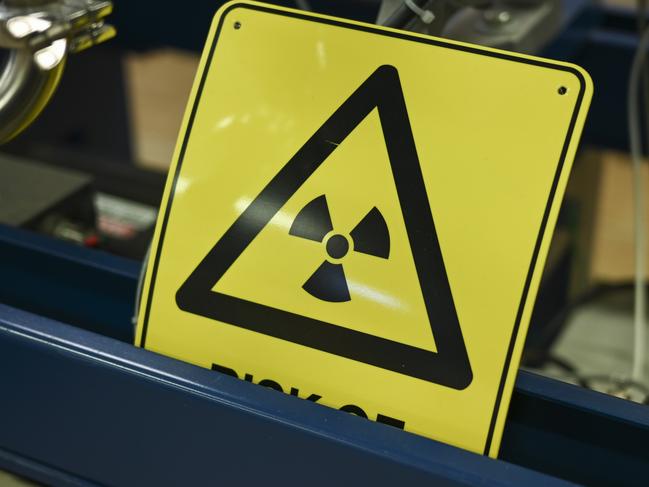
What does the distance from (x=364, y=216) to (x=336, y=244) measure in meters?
0.03

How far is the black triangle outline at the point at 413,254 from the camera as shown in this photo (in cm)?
51

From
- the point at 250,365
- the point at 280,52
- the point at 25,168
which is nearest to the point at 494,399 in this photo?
the point at 250,365

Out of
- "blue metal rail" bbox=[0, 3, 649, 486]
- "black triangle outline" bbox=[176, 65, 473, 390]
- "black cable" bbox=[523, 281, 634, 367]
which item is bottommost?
"blue metal rail" bbox=[0, 3, 649, 486]

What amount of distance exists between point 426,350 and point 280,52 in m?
0.22

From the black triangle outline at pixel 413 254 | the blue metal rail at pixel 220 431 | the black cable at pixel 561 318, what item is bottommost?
the blue metal rail at pixel 220 431

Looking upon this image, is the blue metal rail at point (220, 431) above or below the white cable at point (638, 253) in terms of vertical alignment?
below

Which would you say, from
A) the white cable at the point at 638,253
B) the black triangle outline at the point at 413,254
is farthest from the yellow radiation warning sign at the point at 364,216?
the white cable at the point at 638,253

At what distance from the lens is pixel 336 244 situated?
1.76 ft

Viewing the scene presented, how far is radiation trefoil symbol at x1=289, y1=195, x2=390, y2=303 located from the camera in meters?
0.53

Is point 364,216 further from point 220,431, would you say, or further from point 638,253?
point 638,253

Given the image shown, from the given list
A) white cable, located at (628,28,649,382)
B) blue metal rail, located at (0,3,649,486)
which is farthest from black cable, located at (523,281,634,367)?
blue metal rail, located at (0,3,649,486)

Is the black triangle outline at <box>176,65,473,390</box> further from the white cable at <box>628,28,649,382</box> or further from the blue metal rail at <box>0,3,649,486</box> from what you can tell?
the white cable at <box>628,28,649,382</box>

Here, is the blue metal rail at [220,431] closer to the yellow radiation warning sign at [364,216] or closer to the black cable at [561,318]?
the yellow radiation warning sign at [364,216]

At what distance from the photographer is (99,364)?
1.73ft
